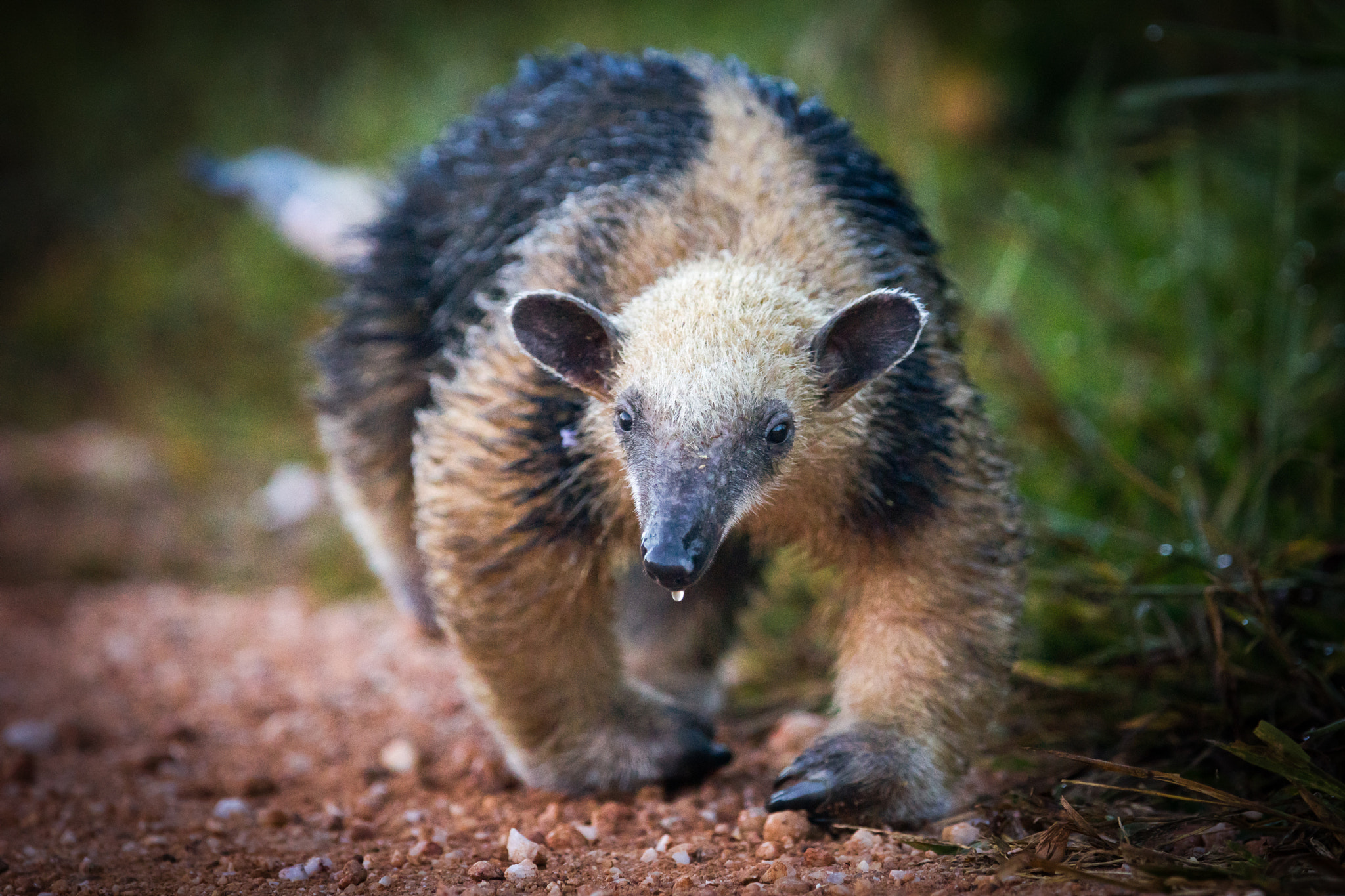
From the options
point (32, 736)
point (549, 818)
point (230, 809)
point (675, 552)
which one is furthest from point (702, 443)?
point (32, 736)

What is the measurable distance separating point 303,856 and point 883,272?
6.34 ft

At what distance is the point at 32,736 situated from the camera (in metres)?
3.72

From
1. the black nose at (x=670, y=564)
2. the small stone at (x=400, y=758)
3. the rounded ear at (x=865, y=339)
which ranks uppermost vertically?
the rounded ear at (x=865, y=339)

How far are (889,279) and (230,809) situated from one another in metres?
2.17

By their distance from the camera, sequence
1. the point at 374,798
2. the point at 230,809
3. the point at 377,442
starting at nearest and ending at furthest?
the point at 230,809 → the point at 374,798 → the point at 377,442

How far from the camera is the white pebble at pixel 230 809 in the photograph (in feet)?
10.2

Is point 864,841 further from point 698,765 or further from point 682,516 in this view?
point 682,516

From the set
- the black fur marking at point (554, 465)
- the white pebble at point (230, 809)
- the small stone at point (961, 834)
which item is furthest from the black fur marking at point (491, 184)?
the small stone at point (961, 834)

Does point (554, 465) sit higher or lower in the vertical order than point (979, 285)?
lower

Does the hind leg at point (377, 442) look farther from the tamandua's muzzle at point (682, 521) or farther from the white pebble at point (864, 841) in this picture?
the white pebble at point (864, 841)

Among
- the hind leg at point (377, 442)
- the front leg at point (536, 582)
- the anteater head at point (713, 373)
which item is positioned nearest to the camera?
the anteater head at point (713, 373)

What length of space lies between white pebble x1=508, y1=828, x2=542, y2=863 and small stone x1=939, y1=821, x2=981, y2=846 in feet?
3.01

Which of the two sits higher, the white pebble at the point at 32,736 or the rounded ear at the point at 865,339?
the white pebble at the point at 32,736

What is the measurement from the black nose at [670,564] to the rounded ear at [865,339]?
1.87 ft
